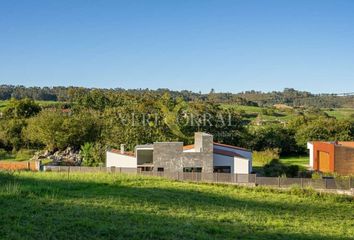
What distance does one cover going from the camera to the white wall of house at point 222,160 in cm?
3509

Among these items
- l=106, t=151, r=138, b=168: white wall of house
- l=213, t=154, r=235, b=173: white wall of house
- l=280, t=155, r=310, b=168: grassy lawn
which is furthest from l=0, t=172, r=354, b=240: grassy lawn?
l=280, t=155, r=310, b=168: grassy lawn

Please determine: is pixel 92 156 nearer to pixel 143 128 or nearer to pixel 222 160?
pixel 143 128

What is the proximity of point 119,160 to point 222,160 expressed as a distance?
858 centimetres

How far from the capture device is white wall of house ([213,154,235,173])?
35094mm

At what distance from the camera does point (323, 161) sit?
137ft

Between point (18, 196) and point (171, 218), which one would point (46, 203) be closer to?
point (18, 196)

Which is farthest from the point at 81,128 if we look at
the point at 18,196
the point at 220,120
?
the point at 18,196

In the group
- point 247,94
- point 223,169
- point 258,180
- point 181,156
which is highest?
point 247,94

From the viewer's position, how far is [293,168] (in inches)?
1484

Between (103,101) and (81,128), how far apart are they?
18.7 metres

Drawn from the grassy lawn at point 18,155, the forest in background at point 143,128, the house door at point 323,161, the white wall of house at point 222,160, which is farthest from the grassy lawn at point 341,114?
the grassy lawn at point 18,155

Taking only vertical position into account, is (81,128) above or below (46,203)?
above

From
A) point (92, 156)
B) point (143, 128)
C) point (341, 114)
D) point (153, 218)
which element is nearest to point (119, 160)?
point (92, 156)

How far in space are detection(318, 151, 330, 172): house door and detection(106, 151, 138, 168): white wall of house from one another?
57.1 ft
